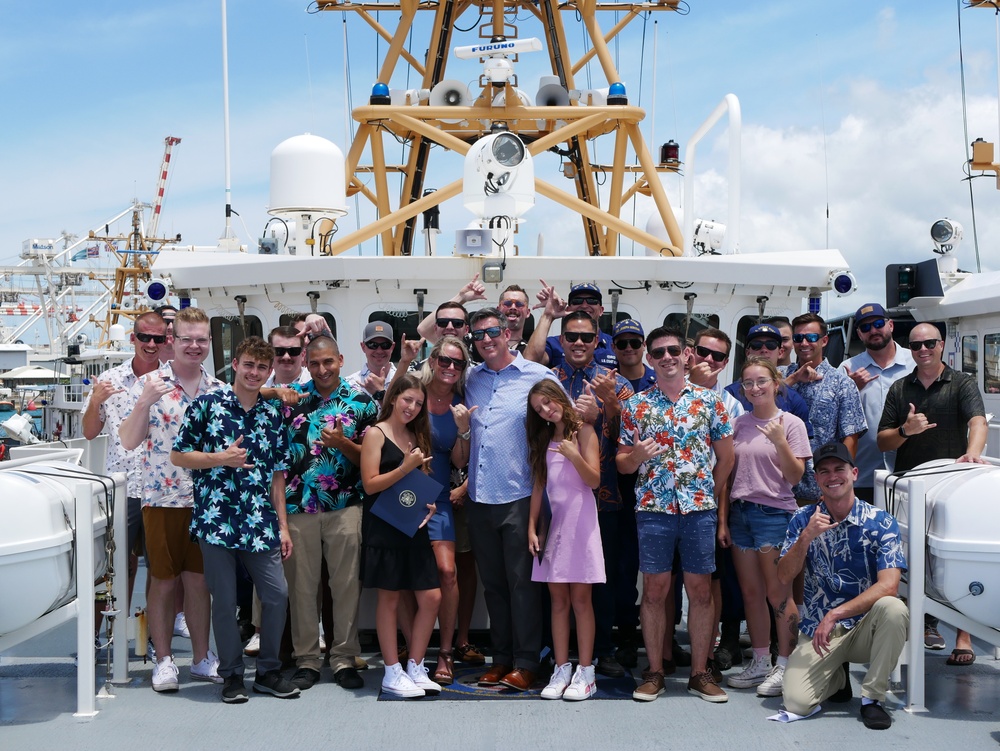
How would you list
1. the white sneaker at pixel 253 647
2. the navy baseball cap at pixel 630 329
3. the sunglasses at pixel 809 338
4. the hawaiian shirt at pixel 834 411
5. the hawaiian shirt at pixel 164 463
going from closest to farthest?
the hawaiian shirt at pixel 164 463
the navy baseball cap at pixel 630 329
the hawaiian shirt at pixel 834 411
the sunglasses at pixel 809 338
the white sneaker at pixel 253 647

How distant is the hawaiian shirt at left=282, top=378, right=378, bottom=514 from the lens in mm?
4910

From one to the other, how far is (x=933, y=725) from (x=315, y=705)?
2.72 metres

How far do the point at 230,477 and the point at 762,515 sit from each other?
2.48 m

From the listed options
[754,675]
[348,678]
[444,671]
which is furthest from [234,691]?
[754,675]

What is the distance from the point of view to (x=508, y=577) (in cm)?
485

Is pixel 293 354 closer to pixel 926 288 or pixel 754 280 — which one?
pixel 754 280

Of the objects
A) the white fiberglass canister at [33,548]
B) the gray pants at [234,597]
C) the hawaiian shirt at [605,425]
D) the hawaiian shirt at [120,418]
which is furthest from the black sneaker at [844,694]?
the hawaiian shirt at [120,418]

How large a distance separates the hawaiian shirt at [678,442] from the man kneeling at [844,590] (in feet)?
1.47

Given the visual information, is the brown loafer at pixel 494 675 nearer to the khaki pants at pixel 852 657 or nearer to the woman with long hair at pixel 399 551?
the woman with long hair at pixel 399 551

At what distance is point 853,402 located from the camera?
5.27 meters

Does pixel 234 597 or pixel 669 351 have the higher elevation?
pixel 669 351

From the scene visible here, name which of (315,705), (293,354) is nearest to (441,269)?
(293,354)

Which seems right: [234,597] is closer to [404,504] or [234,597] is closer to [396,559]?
[396,559]

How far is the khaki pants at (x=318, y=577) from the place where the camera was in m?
4.97
